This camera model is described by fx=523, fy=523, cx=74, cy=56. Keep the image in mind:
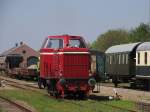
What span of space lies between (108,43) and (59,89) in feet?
279

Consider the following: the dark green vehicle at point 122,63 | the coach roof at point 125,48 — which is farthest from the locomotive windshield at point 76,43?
the coach roof at point 125,48

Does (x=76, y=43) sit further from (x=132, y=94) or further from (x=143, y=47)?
(x=143, y=47)

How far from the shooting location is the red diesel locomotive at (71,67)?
24844 mm

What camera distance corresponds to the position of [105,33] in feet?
370

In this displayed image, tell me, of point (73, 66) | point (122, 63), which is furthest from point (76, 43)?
point (122, 63)

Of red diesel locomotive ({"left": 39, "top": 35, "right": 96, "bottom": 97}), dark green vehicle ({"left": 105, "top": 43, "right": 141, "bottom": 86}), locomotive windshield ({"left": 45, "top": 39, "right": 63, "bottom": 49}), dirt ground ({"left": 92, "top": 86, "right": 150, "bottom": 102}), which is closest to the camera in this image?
red diesel locomotive ({"left": 39, "top": 35, "right": 96, "bottom": 97})

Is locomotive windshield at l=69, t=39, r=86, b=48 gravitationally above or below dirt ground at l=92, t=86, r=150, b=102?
above

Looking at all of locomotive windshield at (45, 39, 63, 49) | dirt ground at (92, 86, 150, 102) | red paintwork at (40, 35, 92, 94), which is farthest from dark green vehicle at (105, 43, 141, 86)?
red paintwork at (40, 35, 92, 94)

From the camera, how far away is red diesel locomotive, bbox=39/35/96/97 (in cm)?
2484

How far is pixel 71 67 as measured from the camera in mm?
25078

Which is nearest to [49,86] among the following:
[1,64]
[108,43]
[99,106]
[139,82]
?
[99,106]

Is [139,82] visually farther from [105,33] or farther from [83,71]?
[105,33]

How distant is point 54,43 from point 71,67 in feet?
6.38

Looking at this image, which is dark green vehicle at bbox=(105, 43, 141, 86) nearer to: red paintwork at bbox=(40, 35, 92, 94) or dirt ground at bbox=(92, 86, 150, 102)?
dirt ground at bbox=(92, 86, 150, 102)
